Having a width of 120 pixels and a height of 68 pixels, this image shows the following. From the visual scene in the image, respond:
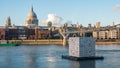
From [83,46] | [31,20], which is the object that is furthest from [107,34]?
[83,46]

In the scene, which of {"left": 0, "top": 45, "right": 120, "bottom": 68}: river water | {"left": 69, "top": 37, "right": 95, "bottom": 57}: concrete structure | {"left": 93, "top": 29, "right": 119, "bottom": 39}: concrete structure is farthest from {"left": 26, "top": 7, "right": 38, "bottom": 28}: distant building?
{"left": 69, "top": 37, "right": 95, "bottom": 57}: concrete structure

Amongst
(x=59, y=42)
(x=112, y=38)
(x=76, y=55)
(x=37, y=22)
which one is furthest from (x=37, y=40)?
(x=76, y=55)

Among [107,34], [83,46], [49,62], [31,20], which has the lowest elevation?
[49,62]

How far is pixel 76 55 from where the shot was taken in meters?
34.4

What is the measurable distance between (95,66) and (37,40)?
8876 centimetres

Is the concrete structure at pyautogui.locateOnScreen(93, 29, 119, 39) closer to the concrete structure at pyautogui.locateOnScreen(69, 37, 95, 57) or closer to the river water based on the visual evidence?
the river water

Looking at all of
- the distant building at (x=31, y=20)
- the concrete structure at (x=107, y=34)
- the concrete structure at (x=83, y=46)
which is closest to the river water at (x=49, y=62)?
the concrete structure at (x=83, y=46)

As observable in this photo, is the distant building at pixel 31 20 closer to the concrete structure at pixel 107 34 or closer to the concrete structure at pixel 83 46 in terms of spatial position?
the concrete structure at pixel 107 34

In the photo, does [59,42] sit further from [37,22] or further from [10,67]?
[10,67]

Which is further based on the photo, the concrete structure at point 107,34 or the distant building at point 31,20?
the distant building at point 31,20

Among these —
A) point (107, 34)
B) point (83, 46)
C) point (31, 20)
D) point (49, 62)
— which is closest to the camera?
point (49, 62)

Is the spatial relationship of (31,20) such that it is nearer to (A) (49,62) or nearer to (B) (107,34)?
(B) (107,34)

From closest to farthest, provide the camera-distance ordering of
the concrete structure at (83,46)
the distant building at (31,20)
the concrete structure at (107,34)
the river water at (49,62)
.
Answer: the river water at (49,62) → the concrete structure at (83,46) → the concrete structure at (107,34) → the distant building at (31,20)

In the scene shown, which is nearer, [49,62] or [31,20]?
[49,62]
